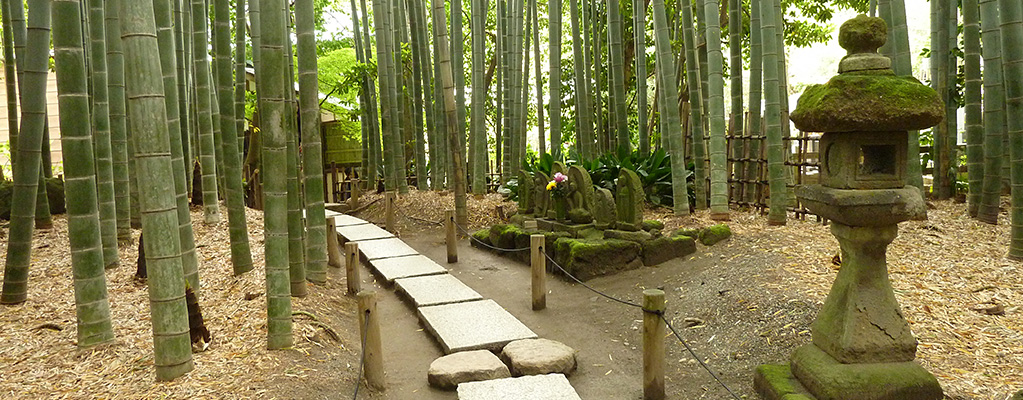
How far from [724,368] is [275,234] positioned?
7.98 feet

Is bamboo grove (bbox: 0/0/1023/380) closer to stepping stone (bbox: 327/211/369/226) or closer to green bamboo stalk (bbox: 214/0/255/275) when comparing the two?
green bamboo stalk (bbox: 214/0/255/275)

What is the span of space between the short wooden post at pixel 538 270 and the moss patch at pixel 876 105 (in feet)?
7.86

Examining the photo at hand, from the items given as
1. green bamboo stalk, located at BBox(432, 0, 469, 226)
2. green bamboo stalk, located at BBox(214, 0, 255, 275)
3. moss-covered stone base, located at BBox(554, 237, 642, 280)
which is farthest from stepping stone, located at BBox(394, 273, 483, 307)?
green bamboo stalk, located at BBox(432, 0, 469, 226)

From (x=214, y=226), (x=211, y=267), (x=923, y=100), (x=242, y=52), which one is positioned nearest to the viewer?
(x=923, y=100)

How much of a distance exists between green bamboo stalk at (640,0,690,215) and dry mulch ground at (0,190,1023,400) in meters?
1.11

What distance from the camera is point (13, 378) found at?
2906 mm

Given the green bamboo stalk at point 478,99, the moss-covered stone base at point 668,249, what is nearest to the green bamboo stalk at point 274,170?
the moss-covered stone base at point 668,249

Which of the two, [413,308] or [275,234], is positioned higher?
[275,234]

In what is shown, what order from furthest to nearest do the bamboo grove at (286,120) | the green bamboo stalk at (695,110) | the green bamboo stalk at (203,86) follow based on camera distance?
1. the green bamboo stalk at (695,110)
2. the green bamboo stalk at (203,86)
3. the bamboo grove at (286,120)

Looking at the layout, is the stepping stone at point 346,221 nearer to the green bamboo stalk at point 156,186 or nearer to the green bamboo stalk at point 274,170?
the green bamboo stalk at point 274,170

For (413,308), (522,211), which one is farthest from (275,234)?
(522,211)

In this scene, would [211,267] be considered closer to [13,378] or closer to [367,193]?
[13,378]

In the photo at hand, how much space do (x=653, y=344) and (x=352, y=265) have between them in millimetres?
2835

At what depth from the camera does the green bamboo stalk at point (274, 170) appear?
10.8 ft
